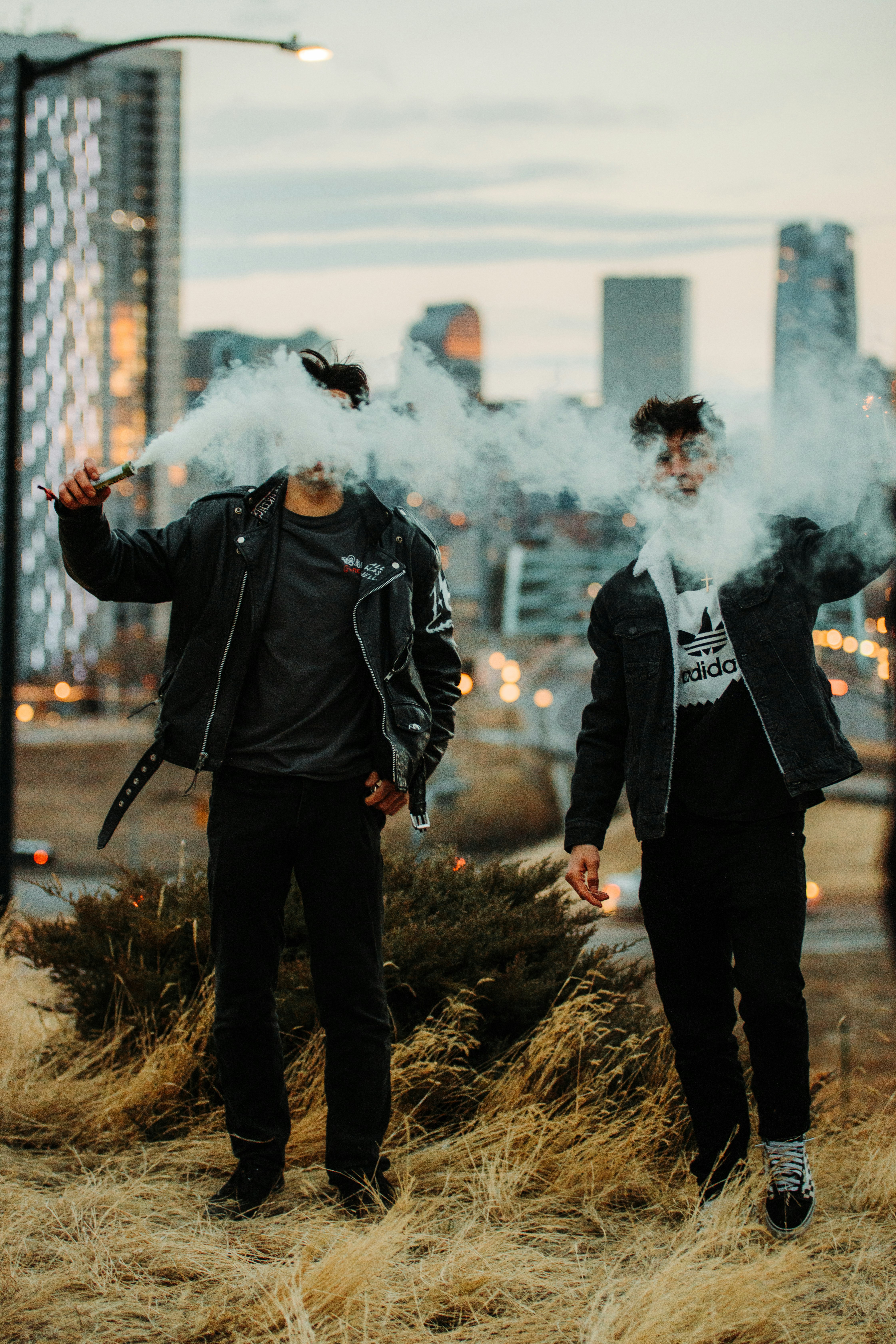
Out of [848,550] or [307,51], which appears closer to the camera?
[848,550]

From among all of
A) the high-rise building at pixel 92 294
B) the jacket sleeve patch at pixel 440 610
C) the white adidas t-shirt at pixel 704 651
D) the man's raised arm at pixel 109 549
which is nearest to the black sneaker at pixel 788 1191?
the white adidas t-shirt at pixel 704 651

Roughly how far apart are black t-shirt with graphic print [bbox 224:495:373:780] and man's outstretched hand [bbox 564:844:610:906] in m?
0.60

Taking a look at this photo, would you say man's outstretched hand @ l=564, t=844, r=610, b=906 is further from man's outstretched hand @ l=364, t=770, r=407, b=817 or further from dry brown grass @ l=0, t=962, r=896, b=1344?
dry brown grass @ l=0, t=962, r=896, b=1344

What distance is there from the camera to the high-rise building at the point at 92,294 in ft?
454

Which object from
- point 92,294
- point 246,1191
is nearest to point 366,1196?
point 246,1191

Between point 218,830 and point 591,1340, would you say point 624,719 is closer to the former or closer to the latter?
point 218,830

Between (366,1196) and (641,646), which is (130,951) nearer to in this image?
(366,1196)

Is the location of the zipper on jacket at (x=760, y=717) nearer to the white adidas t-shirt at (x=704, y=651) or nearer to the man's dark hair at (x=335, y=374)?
the white adidas t-shirt at (x=704, y=651)

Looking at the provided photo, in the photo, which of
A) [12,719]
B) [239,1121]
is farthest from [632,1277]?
[12,719]

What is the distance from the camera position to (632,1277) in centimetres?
268

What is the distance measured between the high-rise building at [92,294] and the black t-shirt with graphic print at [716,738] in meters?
138

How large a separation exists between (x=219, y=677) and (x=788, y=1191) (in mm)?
1841

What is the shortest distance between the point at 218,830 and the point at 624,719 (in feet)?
3.64

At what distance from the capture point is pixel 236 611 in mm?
3080
